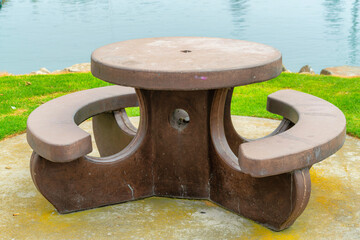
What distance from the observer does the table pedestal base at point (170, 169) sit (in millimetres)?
4098

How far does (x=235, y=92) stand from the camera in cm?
873

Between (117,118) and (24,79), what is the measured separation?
15.4 ft

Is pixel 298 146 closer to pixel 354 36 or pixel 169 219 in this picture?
pixel 169 219

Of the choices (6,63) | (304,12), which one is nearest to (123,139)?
(6,63)

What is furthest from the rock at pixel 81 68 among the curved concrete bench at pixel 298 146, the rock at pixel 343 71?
the curved concrete bench at pixel 298 146

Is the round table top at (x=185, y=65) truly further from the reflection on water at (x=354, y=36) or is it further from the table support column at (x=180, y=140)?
the reflection on water at (x=354, y=36)

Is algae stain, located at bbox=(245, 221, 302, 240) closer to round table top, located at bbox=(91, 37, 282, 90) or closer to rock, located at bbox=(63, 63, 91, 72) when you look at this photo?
round table top, located at bbox=(91, 37, 282, 90)

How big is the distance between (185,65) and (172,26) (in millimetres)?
26579

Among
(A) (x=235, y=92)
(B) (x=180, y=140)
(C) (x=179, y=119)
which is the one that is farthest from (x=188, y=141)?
(A) (x=235, y=92)

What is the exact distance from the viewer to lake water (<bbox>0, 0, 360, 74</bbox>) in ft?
77.7

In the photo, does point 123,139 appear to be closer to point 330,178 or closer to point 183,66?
point 183,66

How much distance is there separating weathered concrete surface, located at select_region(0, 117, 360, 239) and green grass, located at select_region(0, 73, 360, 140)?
6.12ft

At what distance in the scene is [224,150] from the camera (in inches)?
171

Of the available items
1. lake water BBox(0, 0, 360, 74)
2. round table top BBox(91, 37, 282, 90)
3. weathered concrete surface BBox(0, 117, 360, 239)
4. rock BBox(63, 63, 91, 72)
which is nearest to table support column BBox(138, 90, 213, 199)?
weathered concrete surface BBox(0, 117, 360, 239)
